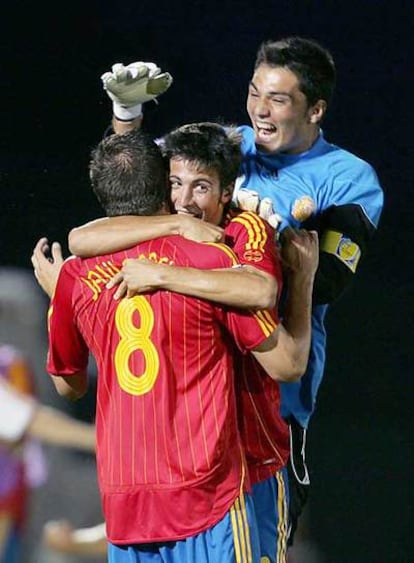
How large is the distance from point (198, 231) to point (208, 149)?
19 centimetres

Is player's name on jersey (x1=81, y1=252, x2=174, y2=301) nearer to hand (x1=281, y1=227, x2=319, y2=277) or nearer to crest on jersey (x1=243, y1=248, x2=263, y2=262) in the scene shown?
crest on jersey (x1=243, y1=248, x2=263, y2=262)

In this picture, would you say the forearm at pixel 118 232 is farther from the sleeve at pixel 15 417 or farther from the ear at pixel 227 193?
the sleeve at pixel 15 417

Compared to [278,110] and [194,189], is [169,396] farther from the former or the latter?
[278,110]

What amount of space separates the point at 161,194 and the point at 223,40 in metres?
1.27

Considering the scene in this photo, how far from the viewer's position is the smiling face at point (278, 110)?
312 cm

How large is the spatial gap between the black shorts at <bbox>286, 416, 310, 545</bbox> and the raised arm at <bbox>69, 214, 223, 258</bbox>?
2.17 feet

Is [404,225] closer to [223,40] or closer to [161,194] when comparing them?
[223,40]

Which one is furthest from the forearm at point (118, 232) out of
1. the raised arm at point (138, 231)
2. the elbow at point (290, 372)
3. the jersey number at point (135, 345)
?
the elbow at point (290, 372)

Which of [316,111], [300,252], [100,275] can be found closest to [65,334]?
[100,275]

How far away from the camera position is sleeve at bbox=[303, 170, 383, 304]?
3.07 meters

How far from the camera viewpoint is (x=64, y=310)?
288 cm

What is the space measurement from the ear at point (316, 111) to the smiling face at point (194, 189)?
1.31 feet

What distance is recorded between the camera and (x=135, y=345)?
2.75 m

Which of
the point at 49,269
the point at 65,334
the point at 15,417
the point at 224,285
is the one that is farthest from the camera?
the point at 15,417
